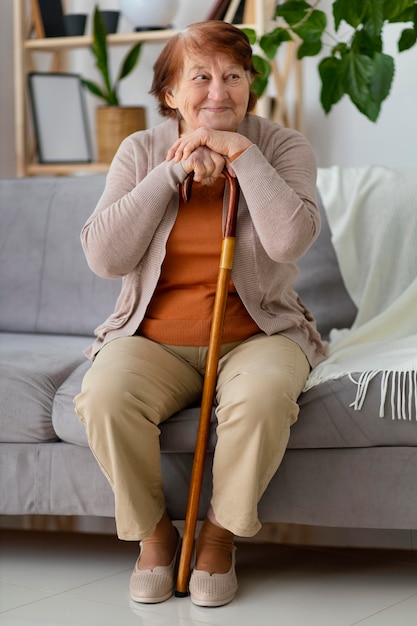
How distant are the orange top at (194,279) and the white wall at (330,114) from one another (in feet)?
4.52

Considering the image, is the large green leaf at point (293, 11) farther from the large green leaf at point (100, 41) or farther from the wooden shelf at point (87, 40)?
the large green leaf at point (100, 41)

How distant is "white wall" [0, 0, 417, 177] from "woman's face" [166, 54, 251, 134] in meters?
1.34

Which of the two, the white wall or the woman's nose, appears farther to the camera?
the white wall

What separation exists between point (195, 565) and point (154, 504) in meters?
0.14

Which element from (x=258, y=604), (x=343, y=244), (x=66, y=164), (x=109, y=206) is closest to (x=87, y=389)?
(x=109, y=206)

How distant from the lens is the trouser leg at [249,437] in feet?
5.56

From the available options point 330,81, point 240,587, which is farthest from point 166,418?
point 330,81

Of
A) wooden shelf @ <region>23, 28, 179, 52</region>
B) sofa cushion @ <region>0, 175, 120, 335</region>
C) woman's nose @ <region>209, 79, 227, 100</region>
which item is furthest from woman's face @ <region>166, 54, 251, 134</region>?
wooden shelf @ <region>23, 28, 179, 52</region>

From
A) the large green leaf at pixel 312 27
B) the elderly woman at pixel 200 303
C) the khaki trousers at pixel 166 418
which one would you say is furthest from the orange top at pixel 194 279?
the large green leaf at pixel 312 27

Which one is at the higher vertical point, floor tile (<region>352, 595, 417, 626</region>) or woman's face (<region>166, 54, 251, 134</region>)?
woman's face (<region>166, 54, 251, 134</region>)

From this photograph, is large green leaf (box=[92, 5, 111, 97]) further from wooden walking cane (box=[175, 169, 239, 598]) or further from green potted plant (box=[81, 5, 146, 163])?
wooden walking cane (box=[175, 169, 239, 598])

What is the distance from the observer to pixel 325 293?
7.75 feet

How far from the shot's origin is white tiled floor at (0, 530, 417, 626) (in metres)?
1.71

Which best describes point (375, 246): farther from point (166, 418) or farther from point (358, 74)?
point (166, 418)
